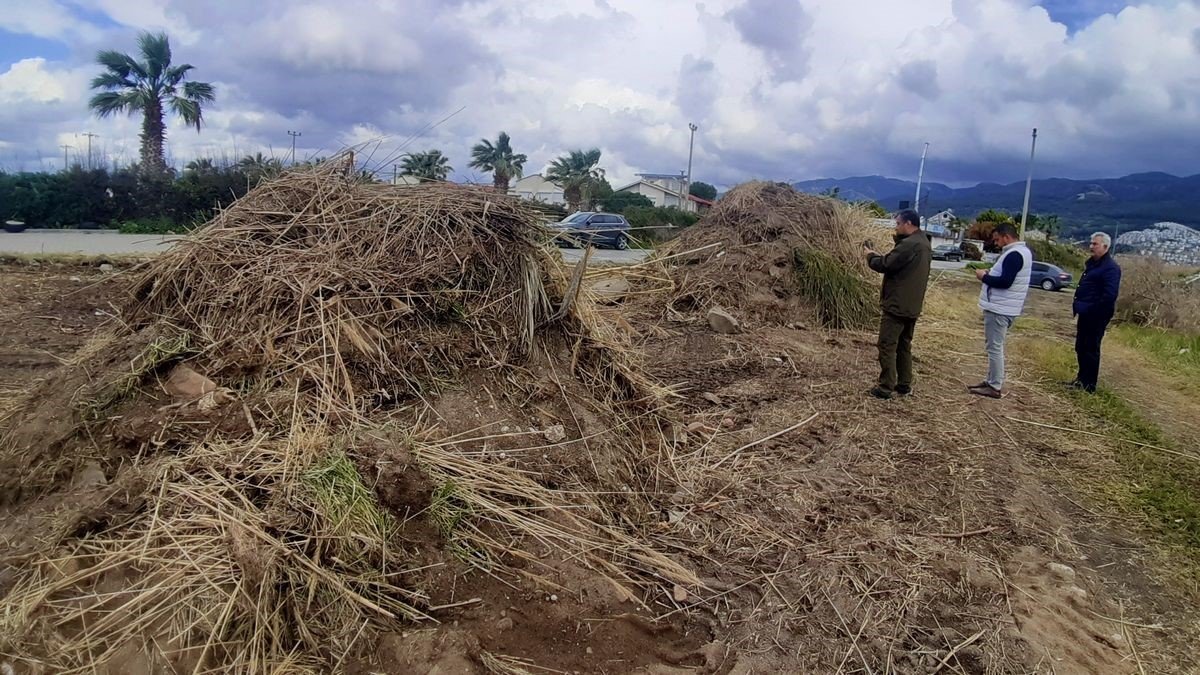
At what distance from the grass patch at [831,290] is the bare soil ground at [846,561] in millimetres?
3676

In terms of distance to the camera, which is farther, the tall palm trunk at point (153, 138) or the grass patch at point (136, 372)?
the tall palm trunk at point (153, 138)

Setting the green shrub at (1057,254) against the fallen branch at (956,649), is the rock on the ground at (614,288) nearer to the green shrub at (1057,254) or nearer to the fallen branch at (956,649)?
the fallen branch at (956,649)

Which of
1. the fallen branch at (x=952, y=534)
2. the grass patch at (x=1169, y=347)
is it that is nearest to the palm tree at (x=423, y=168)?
the fallen branch at (x=952, y=534)

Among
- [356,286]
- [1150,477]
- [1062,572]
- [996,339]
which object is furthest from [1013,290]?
[356,286]

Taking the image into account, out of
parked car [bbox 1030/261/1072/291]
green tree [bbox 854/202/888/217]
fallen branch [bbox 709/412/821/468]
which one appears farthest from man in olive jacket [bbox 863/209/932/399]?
parked car [bbox 1030/261/1072/291]

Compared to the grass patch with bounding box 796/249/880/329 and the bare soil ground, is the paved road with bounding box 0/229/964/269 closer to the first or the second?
the grass patch with bounding box 796/249/880/329

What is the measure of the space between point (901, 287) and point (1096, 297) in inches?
90.9

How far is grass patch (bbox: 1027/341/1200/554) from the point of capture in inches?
170

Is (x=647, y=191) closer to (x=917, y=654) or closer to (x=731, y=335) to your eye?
(x=731, y=335)

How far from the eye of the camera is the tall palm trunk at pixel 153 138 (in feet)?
82.8

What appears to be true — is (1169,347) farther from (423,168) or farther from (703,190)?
(703,190)

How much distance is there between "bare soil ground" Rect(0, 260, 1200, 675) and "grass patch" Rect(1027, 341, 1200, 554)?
0.58 ft

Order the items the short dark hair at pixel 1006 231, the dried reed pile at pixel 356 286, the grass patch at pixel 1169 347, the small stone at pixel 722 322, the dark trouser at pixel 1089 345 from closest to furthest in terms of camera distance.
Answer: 1. the dried reed pile at pixel 356 286
2. the short dark hair at pixel 1006 231
3. the dark trouser at pixel 1089 345
4. the grass patch at pixel 1169 347
5. the small stone at pixel 722 322

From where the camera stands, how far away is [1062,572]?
12.2 feet
